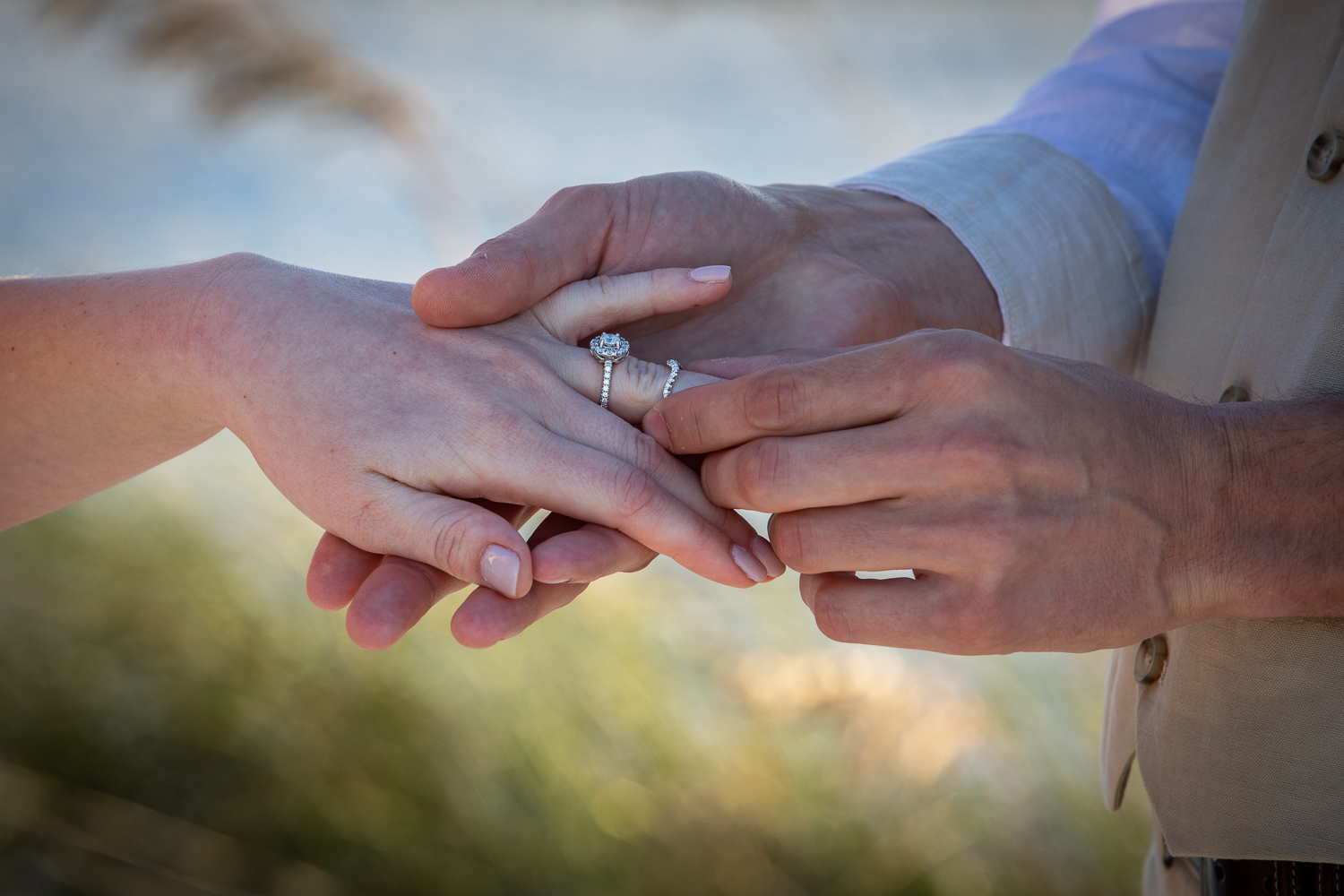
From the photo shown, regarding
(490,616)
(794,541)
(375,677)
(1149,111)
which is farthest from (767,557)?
(375,677)

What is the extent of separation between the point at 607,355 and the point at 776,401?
422 millimetres

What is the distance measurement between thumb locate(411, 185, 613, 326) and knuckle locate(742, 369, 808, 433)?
0.42 m

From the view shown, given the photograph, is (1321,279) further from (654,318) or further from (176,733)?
(176,733)

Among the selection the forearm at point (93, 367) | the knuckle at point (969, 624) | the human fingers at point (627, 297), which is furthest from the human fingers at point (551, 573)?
the forearm at point (93, 367)

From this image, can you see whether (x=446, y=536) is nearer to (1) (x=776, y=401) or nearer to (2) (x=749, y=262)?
(1) (x=776, y=401)

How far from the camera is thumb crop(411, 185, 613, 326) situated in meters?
1.21

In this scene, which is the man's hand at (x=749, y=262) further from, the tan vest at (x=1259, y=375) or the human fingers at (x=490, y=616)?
the tan vest at (x=1259, y=375)

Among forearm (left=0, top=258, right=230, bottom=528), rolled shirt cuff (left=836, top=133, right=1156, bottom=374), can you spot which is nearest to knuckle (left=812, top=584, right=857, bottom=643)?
rolled shirt cuff (left=836, top=133, right=1156, bottom=374)

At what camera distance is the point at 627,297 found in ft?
4.46

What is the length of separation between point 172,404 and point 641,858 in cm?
196

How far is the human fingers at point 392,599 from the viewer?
1.07 m

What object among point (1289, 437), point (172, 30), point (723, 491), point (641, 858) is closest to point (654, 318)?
point (723, 491)

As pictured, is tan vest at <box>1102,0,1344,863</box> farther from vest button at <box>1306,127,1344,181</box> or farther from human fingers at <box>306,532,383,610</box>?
human fingers at <box>306,532,383,610</box>

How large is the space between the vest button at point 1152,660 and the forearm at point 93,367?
1.42 meters
